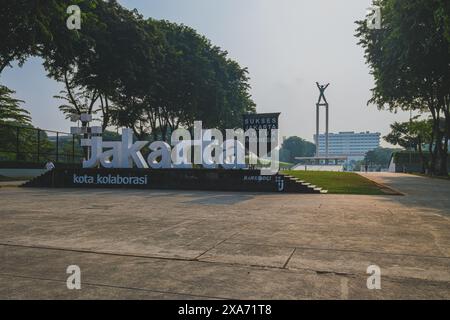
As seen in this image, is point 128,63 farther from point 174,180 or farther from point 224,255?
point 224,255

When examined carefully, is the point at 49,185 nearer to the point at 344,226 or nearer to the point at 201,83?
the point at 201,83

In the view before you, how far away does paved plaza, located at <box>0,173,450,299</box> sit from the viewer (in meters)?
4.48

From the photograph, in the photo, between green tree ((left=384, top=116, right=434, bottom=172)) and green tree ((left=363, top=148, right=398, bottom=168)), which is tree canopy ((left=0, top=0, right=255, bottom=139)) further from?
green tree ((left=363, top=148, right=398, bottom=168))

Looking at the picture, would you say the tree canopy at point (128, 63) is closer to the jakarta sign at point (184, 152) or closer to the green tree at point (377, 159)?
the jakarta sign at point (184, 152)

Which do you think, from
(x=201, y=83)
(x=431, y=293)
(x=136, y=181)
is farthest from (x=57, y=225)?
(x=201, y=83)

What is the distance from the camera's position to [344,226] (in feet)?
30.0

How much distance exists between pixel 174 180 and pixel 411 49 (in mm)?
19549

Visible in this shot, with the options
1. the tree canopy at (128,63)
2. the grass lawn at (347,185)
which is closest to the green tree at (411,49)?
the grass lawn at (347,185)

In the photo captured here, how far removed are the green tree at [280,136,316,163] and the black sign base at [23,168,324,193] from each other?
155 m

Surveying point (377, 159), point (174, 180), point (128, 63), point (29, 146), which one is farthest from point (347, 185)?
point (377, 159)

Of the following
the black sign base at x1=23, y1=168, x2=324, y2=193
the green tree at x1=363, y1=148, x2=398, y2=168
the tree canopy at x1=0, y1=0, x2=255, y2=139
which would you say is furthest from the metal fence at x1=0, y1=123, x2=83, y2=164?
the green tree at x1=363, y1=148, x2=398, y2=168

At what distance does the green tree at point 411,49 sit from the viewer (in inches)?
987

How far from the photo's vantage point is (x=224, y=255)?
6.20 metres
